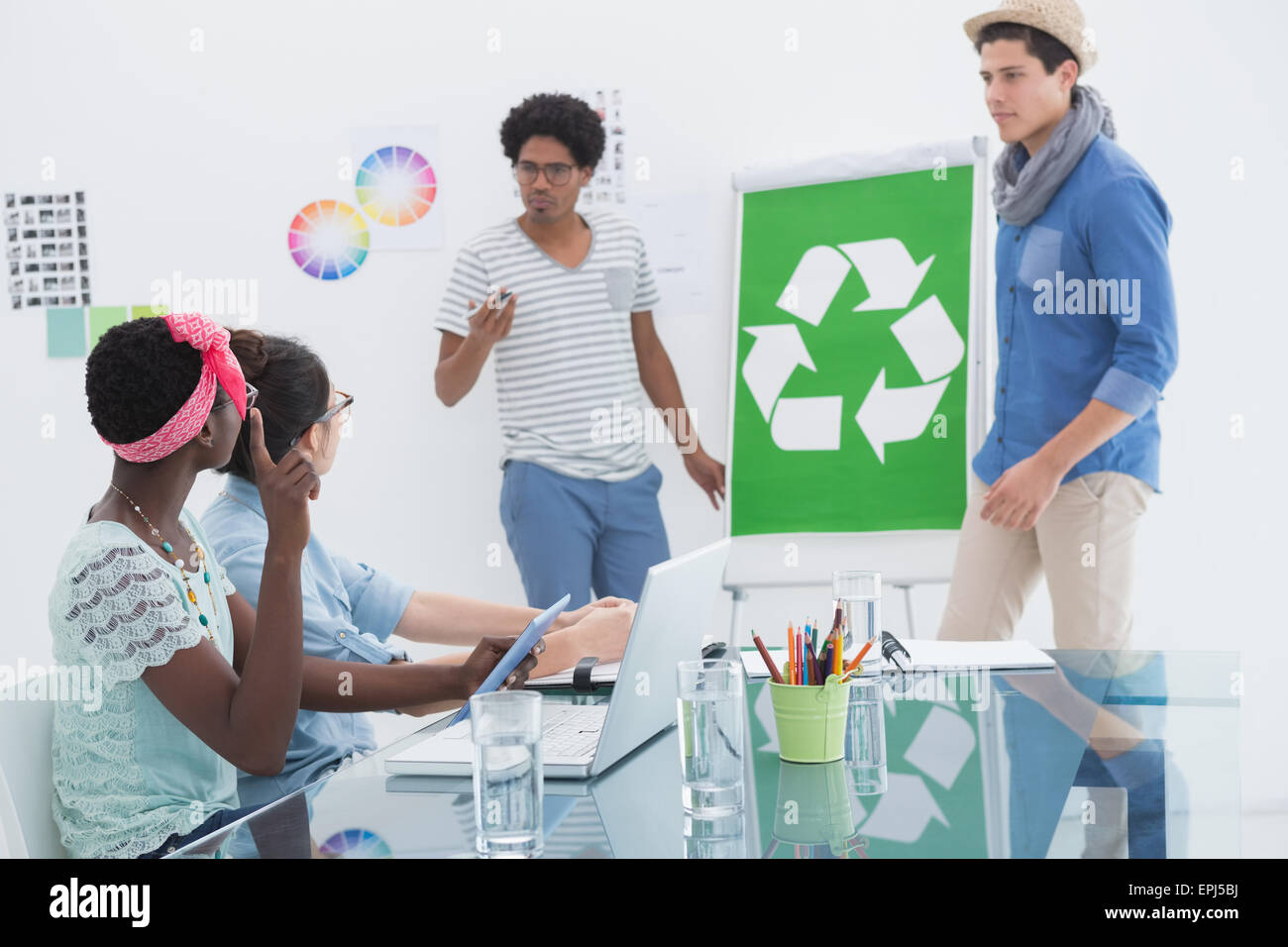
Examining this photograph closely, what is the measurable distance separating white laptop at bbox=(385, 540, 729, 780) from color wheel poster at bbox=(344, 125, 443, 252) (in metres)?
2.14

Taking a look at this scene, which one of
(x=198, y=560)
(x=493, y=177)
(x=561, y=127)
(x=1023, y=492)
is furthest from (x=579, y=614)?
(x=493, y=177)

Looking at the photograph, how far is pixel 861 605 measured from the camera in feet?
5.51

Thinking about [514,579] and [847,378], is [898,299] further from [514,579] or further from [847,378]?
[514,579]

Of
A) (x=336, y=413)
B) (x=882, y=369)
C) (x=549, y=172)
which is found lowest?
(x=336, y=413)

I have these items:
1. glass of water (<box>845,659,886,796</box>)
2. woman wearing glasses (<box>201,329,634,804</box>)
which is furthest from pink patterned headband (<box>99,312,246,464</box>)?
glass of water (<box>845,659,886,796</box>)

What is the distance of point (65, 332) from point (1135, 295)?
9.45 feet

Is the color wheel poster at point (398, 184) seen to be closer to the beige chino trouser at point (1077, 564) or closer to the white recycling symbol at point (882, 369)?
the white recycling symbol at point (882, 369)

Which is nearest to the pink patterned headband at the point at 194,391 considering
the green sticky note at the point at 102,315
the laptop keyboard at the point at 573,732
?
the laptop keyboard at the point at 573,732

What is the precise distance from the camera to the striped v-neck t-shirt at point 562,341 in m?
3.07

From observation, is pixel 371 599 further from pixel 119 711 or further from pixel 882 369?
pixel 882 369

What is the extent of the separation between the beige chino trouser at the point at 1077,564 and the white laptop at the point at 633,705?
1221mm

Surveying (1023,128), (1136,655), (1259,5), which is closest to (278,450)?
(1136,655)
